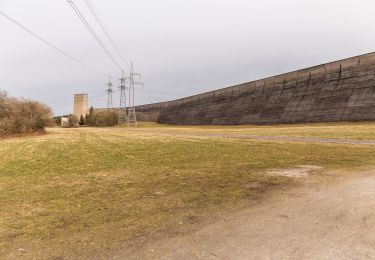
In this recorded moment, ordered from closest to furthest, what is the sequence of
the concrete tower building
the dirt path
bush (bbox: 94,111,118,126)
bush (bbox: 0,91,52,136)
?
the dirt path
bush (bbox: 0,91,52,136)
bush (bbox: 94,111,118,126)
the concrete tower building

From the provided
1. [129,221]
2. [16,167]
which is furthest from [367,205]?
[16,167]

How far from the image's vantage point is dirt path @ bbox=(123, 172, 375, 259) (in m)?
4.25

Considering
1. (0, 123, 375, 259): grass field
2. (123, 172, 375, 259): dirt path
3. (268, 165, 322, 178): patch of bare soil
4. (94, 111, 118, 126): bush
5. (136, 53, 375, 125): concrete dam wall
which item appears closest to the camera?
(123, 172, 375, 259): dirt path

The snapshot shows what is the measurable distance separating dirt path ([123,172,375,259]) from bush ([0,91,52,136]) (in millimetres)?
29873

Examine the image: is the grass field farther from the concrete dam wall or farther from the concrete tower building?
the concrete tower building

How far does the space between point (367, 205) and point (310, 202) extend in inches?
38.6

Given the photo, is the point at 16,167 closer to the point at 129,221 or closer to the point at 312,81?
the point at 129,221

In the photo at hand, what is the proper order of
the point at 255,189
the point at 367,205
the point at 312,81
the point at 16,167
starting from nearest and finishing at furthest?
the point at 367,205 < the point at 255,189 < the point at 16,167 < the point at 312,81

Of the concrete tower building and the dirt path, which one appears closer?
the dirt path

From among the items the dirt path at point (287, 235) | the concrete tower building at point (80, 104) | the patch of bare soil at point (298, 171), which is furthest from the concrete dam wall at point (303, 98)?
the concrete tower building at point (80, 104)

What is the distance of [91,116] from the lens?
3142 inches

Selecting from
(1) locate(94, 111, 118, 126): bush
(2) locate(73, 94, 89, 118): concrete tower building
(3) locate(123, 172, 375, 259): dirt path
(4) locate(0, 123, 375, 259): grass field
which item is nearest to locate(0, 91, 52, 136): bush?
(4) locate(0, 123, 375, 259): grass field

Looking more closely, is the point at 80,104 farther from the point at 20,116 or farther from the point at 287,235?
the point at 287,235

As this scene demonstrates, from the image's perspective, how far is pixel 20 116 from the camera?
31250 mm
